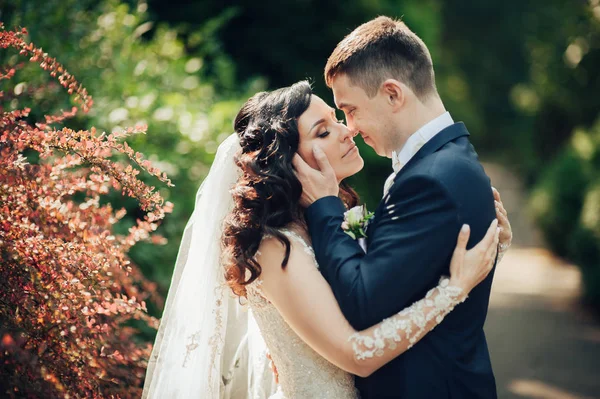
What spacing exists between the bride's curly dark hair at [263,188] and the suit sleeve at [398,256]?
0.33m

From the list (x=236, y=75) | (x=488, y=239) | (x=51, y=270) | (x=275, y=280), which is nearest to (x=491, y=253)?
(x=488, y=239)

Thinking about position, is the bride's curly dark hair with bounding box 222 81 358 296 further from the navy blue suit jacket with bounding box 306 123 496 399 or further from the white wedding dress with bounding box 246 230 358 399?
the navy blue suit jacket with bounding box 306 123 496 399

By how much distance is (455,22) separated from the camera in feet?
113

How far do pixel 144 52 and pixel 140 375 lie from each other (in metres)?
5.01

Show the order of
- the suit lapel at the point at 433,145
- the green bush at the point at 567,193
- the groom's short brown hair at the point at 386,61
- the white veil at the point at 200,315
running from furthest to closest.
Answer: the green bush at the point at 567,193 < the white veil at the point at 200,315 < the groom's short brown hair at the point at 386,61 < the suit lapel at the point at 433,145

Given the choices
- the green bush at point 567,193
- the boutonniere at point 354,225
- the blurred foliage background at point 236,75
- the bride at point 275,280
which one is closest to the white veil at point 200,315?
the bride at point 275,280

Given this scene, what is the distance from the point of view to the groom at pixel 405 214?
230 centimetres

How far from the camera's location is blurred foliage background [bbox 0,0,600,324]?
190 inches

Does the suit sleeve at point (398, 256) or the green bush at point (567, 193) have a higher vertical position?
the suit sleeve at point (398, 256)

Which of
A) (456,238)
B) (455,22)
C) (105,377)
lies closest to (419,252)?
(456,238)

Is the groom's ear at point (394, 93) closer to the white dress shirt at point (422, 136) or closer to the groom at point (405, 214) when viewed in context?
the groom at point (405, 214)

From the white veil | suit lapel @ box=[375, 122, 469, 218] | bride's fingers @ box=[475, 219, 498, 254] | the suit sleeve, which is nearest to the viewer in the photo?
the suit sleeve

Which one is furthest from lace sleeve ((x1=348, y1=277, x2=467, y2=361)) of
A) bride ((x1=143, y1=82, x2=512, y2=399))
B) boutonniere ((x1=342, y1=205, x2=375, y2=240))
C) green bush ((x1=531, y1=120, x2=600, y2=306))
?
green bush ((x1=531, y1=120, x2=600, y2=306))

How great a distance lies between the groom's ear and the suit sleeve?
0.40 meters
